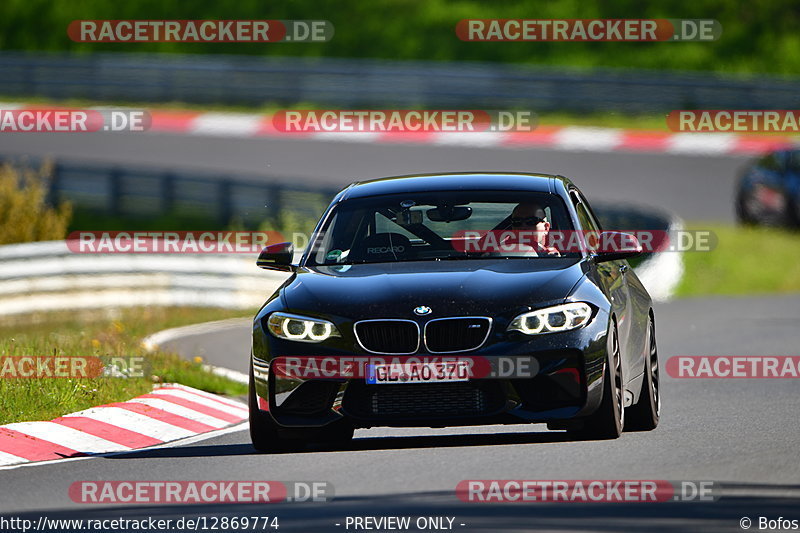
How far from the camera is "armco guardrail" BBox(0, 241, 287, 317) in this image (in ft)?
70.8

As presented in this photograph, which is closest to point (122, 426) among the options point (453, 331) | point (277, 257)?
point (277, 257)

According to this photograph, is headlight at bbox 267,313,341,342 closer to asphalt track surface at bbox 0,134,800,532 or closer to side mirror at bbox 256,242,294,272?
asphalt track surface at bbox 0,134,800,532

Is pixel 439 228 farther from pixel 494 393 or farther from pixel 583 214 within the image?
pixel 494 393

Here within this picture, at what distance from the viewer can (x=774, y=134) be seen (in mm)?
36031

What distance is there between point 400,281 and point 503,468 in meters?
1.18

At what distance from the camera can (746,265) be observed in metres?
26.4

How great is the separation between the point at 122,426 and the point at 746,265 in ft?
53.6

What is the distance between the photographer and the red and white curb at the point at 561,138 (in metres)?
34.6

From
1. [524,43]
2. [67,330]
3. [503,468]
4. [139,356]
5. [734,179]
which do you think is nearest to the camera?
[503,468]

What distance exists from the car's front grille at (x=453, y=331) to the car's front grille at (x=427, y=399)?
0.21m

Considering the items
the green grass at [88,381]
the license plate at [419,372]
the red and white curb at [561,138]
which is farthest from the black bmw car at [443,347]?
the red and white curb at [561,138]

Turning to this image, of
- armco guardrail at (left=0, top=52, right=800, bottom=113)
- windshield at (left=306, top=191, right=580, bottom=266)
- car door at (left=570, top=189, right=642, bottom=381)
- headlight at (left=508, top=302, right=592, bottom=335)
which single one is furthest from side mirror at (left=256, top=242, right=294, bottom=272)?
armco guardrail at (left=0, top=52, right=800, bottom=113)

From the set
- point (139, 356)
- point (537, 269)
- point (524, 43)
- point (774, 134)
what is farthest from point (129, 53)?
point (537, 269)

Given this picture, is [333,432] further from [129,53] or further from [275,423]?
[129,53]
